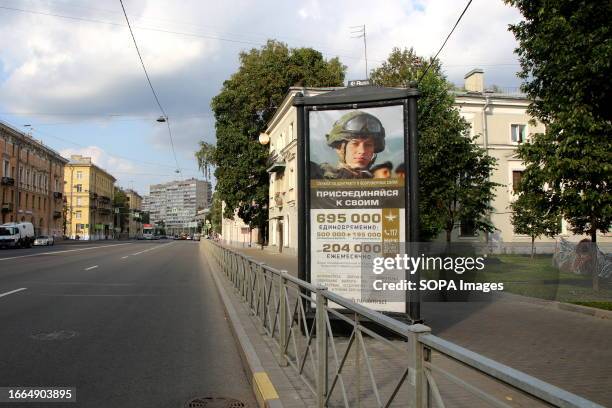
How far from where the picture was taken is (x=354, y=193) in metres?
7.03

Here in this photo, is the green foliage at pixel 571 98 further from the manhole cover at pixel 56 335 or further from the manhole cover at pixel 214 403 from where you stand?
the manhole cover at pixel 56 335

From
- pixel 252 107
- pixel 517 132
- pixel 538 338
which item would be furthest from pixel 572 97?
pixel 252 107

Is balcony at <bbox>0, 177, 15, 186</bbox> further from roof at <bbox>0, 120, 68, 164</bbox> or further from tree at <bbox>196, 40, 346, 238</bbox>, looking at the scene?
tree at <bbox>196, 40, 346, 238</bbox>

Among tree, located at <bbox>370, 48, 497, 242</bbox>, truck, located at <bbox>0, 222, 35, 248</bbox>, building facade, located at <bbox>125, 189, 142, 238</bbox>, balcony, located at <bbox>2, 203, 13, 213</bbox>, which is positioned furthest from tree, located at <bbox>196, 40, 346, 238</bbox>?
building facade, located at <bbox>125, 189, 142, 238</bbox>

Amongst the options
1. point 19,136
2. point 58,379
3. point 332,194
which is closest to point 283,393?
point 58,379

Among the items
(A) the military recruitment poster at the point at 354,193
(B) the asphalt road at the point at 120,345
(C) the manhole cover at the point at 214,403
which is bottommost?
(C) the manhole cover at the point at 214,403

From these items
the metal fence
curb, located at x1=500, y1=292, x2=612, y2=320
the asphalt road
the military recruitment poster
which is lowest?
the asphalt road

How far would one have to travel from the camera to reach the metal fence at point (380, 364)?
6.21 feet

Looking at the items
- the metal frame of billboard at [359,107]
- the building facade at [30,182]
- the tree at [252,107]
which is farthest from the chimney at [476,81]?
the building facade at [30,182]

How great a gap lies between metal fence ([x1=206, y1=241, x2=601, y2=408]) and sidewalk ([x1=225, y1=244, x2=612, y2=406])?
2.51 metres

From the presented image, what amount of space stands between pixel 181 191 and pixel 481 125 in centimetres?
17301

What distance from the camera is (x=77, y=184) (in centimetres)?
10069

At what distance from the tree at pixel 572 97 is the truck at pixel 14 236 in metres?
44.8

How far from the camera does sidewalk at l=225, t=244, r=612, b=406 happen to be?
17.9 feet
